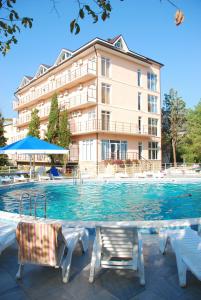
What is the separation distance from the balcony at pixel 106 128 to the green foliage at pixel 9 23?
20.6 m

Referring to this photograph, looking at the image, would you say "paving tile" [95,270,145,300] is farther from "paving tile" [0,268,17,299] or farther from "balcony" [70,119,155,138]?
"balcony" [70,119,155,138]

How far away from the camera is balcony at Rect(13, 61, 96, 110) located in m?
24.6

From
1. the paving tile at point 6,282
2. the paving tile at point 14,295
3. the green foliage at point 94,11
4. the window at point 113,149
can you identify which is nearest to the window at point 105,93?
the window at point 113,149

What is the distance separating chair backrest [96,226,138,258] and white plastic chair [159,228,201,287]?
0.60m

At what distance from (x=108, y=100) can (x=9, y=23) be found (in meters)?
23.0

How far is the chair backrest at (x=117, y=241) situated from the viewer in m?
3.42

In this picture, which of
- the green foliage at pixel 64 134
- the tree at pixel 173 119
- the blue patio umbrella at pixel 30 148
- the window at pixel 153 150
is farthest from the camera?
the tree at pixel 173 119

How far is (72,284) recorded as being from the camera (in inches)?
127

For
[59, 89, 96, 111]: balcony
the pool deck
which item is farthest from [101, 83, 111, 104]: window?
the pool deck

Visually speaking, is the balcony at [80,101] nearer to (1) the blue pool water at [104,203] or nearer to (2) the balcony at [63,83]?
(2) the balcony at [63,83]

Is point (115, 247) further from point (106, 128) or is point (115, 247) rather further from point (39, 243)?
point (106, 128)

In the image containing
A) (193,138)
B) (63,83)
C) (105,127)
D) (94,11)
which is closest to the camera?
(94,11)

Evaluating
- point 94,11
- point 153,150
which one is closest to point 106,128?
point 153,150

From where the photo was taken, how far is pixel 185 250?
337 cm
